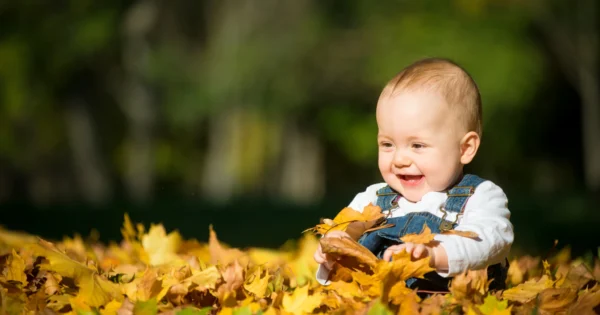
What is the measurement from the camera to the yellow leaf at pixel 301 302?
2.48m

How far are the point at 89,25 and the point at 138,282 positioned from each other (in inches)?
849

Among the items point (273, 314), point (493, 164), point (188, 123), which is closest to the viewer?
point (273, 314)

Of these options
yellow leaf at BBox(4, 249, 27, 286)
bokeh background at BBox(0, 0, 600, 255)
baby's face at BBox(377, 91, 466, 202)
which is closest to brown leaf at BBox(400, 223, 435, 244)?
baby's face at BBox(377, 91, 466, 202)

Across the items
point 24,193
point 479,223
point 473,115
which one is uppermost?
point 473,115

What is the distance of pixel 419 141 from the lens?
9.25ft

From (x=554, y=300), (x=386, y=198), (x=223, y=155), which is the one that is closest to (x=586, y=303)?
(x=554, y=300)

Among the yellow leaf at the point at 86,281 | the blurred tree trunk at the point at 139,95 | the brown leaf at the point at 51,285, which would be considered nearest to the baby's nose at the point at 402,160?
the yellow leaf at the point at 86,281

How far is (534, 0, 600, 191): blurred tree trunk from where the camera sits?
968 inches

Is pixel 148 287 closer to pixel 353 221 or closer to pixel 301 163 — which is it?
pixel 353 221

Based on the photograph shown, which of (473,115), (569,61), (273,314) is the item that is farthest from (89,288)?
(569,61)

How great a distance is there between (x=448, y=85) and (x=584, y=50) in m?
23.2

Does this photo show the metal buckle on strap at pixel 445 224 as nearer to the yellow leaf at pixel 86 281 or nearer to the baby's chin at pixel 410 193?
the baby's chin at pixel 410 193

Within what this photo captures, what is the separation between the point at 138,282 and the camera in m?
2.62

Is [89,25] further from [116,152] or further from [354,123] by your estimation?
[116,152]
